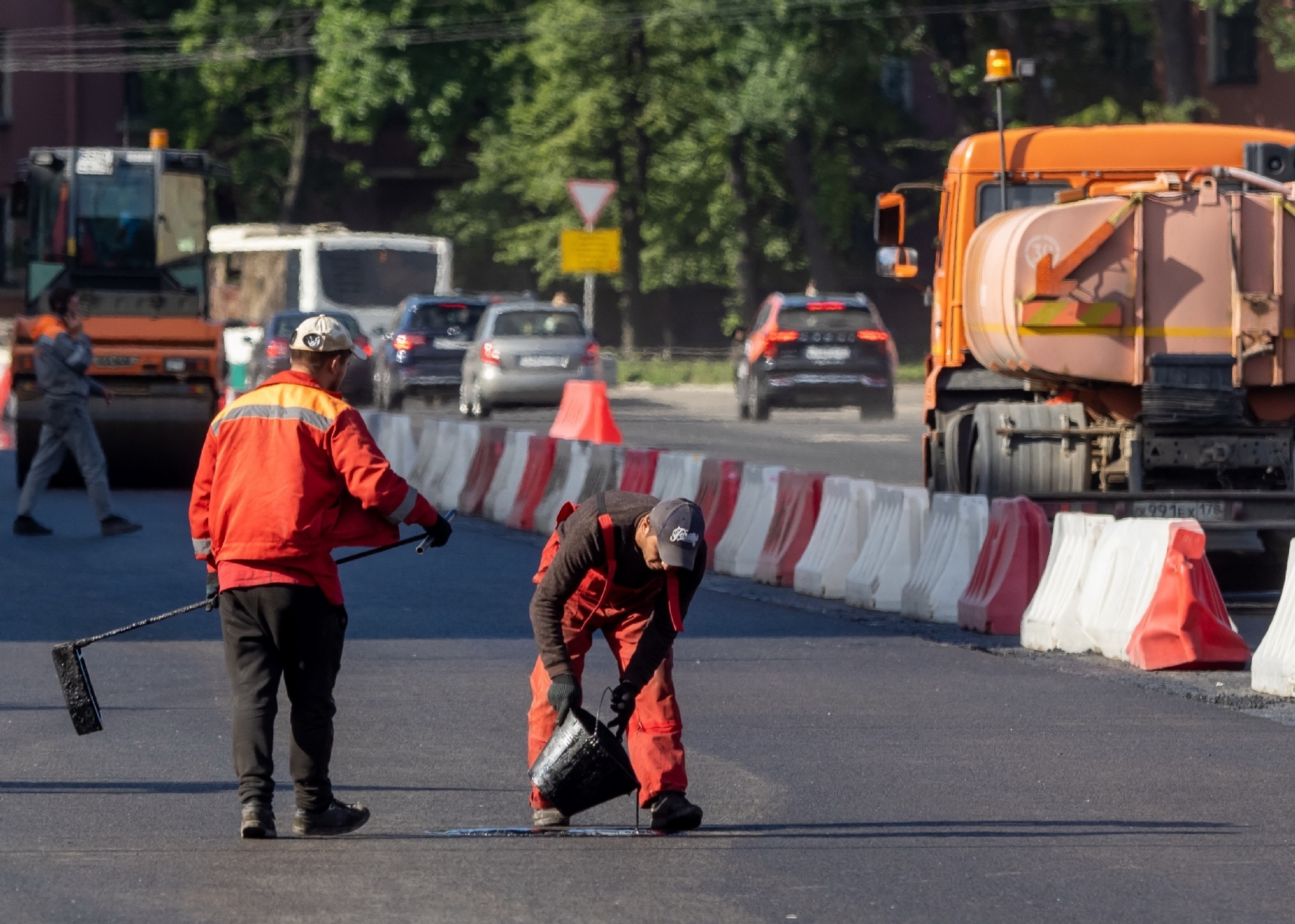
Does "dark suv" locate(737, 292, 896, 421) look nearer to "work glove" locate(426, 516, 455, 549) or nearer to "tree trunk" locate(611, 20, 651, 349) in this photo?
"tree trunk" locate(611, 20, 651, 349)

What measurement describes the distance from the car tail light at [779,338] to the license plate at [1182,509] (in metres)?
18.8

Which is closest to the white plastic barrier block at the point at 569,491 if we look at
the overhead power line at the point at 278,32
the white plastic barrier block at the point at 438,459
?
the white plastic barrier block at the point at 438,459

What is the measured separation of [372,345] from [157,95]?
18.3 metres

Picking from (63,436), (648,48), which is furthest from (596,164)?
(63,436)

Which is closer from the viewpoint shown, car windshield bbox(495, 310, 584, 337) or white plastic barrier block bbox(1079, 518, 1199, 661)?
white plastic barrier block bbox(1079, 518, 1199, 661)

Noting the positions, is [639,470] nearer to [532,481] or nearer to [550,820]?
[532,481]

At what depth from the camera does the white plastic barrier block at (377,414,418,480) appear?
867 inches

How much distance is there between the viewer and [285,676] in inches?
289

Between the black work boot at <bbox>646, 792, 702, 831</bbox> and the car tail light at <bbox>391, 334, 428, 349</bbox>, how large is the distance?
95.0 feet

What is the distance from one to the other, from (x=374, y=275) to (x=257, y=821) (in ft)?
128

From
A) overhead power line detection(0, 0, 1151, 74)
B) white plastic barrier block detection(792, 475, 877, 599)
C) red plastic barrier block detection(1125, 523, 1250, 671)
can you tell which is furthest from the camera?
overhead power line detection(0, 0, 1151, 74)

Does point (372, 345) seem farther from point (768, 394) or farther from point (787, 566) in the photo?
point (787, 566)

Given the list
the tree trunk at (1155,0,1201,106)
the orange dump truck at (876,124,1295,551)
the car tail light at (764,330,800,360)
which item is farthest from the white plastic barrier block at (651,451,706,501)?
the tree trunk at (1155,0,1201,106)

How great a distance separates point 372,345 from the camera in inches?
1647
